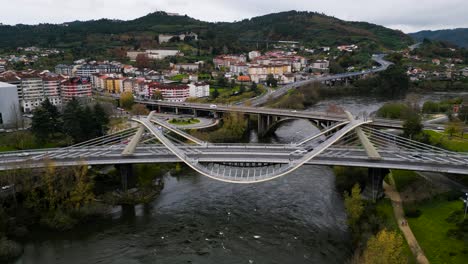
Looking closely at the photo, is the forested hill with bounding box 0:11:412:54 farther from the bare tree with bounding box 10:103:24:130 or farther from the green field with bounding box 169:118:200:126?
the green field with bounding box 169:118:200:126

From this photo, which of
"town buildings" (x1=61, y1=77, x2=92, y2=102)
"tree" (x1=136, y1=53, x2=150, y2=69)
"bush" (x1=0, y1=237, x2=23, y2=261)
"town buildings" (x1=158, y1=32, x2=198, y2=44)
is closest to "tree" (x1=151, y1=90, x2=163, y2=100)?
"town buildings" (x1=61, y1=77, x2=92, y2=102)

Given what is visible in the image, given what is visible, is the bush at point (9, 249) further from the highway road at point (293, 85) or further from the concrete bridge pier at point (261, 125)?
the highway road at point (293, 85)

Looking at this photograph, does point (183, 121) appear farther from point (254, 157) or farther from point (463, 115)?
point (463, 115)

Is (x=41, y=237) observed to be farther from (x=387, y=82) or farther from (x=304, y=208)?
(x=387, y=82)

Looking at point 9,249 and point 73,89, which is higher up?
point 73,89

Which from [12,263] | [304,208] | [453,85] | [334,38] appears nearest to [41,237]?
[12,263]

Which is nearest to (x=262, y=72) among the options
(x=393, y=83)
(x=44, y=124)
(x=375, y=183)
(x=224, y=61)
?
(x=224, y=61)
